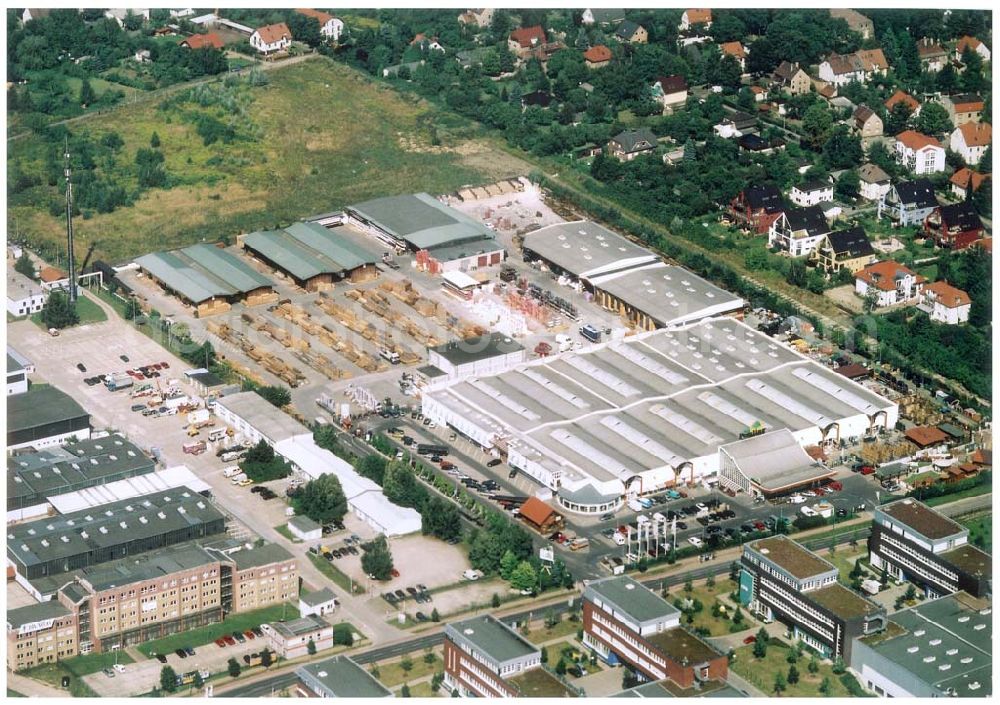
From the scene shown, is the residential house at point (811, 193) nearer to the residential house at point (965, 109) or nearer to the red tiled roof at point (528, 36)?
the residential house at point (965, 109)

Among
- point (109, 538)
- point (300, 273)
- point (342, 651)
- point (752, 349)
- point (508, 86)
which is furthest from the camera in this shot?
point (508, 86)

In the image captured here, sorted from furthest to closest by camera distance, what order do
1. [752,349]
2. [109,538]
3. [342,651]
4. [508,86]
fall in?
[508,86], [752,349], [109,538], [342,651]

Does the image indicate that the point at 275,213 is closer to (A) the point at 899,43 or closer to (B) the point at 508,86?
(B) the point at 508,86

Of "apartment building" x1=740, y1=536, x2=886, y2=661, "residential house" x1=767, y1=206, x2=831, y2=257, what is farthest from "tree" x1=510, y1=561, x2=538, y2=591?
"residential house" x1=767, y1=206, x2=831, y2=257

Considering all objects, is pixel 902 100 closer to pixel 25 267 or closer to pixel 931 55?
pixel 931 55

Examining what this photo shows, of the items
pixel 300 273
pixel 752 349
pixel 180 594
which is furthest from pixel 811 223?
pixel 180 594

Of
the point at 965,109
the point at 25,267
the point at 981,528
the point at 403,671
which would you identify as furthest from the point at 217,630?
the point at 965,109

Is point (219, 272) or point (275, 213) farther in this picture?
point (275, 213)
